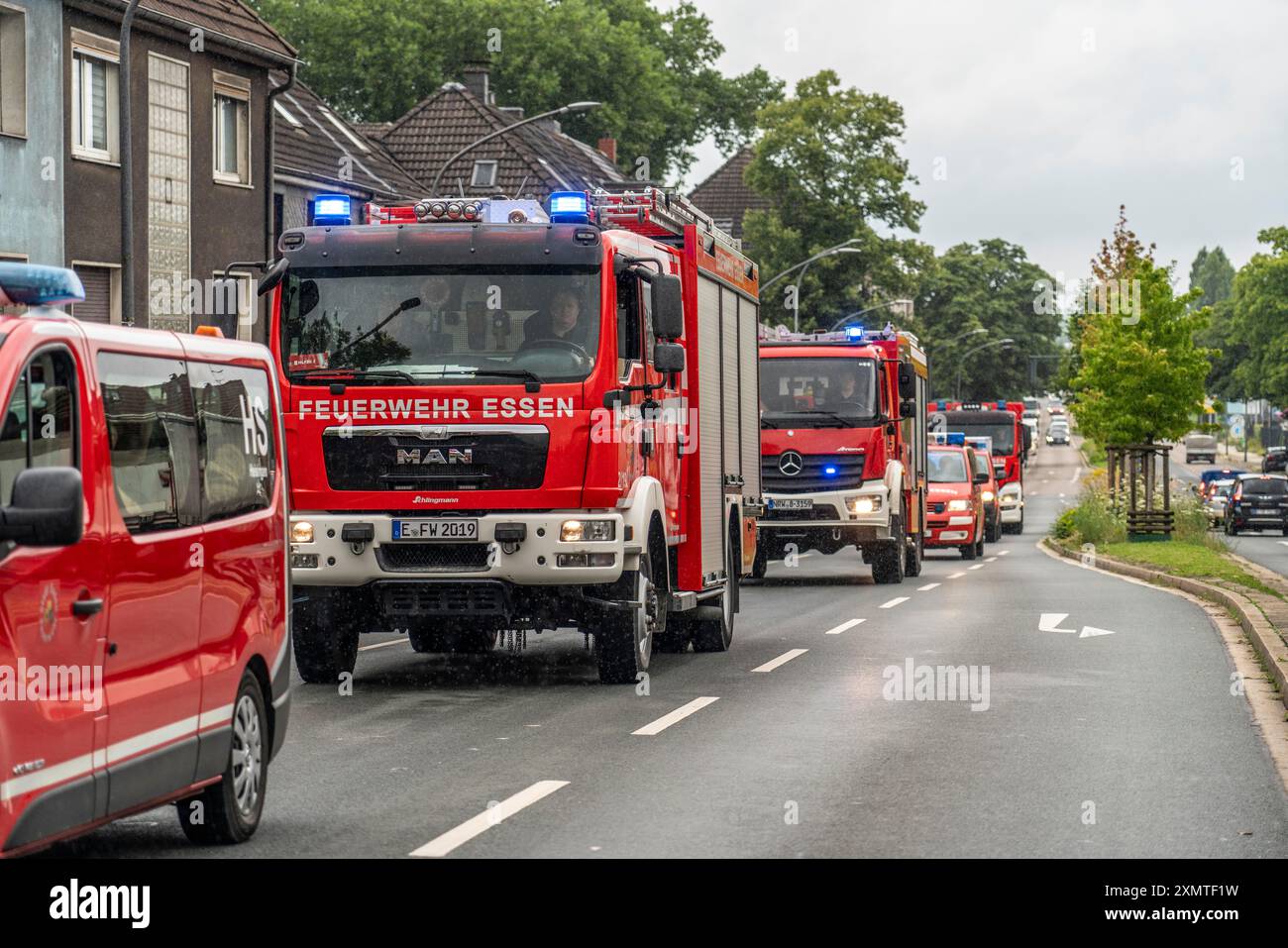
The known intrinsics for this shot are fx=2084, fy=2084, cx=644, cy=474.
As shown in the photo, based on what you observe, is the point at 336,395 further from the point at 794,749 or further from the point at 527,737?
the point at 794,749

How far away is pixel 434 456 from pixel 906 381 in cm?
1477

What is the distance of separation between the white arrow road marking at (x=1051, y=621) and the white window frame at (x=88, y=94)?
14741mm

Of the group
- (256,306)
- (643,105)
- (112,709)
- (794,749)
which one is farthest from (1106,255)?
(112,709)

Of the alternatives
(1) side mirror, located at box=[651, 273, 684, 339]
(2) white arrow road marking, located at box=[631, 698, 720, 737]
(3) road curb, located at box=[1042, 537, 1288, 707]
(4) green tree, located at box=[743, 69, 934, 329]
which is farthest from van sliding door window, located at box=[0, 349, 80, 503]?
(4) green tree, located at box=[743, 69, 934, 329]

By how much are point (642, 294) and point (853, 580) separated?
51.2 ft

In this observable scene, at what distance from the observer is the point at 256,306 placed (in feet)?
119

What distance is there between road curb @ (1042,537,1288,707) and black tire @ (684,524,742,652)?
4211mm

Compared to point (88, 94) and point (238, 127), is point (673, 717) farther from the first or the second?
point (238, 127)

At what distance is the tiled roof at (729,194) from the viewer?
87375 mm

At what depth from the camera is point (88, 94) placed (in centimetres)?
2923

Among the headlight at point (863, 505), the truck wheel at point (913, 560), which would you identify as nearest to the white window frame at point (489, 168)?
the truck wheel at point (913, 560)

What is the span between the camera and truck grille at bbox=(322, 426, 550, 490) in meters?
13.1

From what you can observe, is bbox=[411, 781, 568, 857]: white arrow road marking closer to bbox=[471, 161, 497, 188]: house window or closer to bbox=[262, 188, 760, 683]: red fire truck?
bbox=[262, 188, 760, 683]: red fire truck
